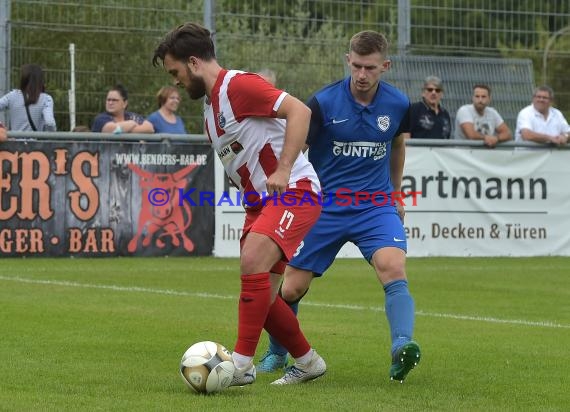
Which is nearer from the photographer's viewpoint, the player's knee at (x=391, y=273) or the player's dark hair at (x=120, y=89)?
the player's knee at (x=391, y=273)

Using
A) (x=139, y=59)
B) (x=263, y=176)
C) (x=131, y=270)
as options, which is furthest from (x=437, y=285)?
(x=263, y=176)

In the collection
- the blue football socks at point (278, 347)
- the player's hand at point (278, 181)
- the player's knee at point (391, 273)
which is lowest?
the blue football socks at point (278, 347)

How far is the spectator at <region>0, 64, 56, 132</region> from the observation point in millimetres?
14992

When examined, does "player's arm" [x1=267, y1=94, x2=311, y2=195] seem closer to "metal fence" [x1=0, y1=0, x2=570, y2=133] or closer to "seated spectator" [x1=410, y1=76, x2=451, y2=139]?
A: "metal fence" [x1=0, y1=0, x2=570, y2=133]

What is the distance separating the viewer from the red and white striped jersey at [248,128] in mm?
6469

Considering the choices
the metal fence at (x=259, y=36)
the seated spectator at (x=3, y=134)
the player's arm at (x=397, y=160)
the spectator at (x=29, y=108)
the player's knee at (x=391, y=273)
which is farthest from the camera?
the metal fence at (x=259, y=36)

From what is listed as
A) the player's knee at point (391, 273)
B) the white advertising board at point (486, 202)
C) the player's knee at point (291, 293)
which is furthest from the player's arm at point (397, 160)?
the white advertising board at point (486, 202)

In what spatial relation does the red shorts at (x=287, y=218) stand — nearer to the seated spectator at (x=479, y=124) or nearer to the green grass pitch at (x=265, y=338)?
the green grass pitch at (x=265, y=338)

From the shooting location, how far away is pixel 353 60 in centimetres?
743

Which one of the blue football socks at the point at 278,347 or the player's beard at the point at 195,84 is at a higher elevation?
the player's beard at the point at 195,84

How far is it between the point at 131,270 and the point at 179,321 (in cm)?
454

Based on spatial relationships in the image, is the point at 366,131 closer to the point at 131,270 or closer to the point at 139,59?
the point at 131,270

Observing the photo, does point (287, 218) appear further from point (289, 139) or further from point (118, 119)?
point (118, 119)

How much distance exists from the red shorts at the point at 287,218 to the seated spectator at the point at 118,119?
904 centimetres
